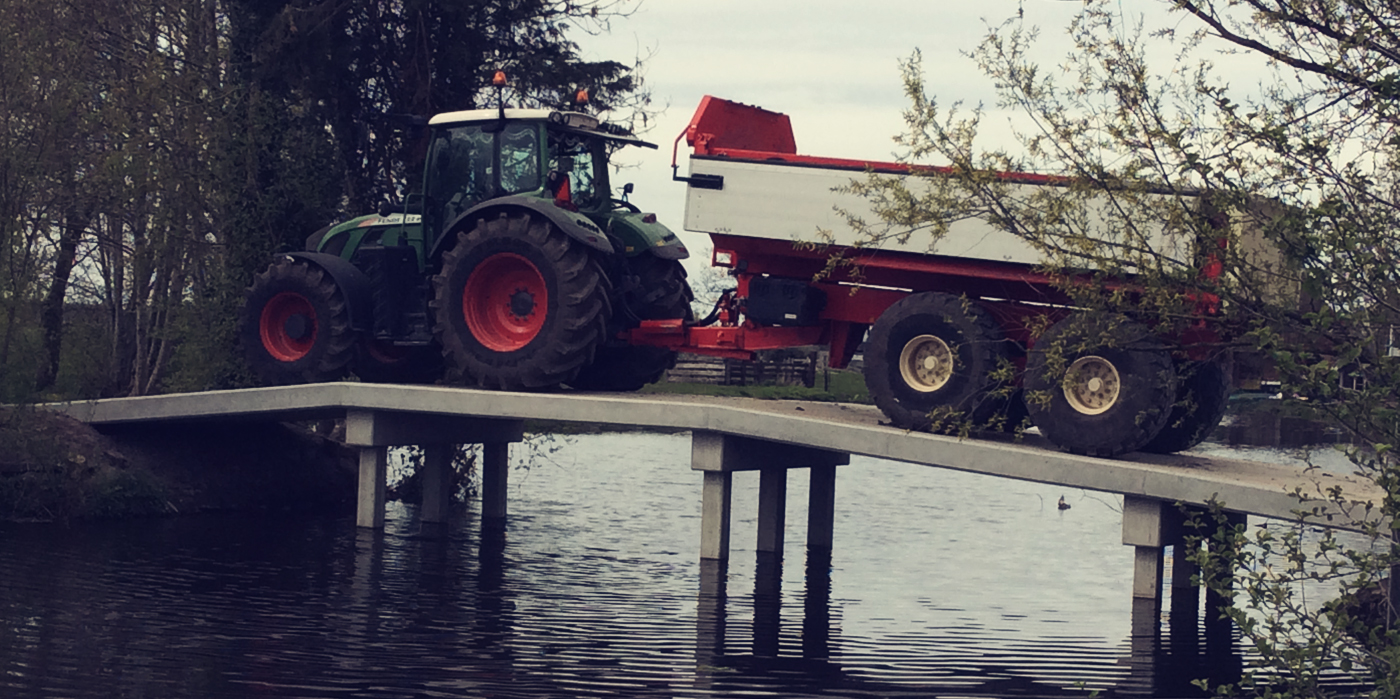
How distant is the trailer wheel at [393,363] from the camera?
15.3m

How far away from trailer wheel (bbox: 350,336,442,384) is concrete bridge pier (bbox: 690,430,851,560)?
3235mm

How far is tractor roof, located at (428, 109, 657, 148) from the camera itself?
46.2 ft

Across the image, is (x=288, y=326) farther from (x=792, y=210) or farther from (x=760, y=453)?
(x=792, y=210)

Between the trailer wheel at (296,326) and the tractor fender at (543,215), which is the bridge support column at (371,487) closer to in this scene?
the trailer wheel at (296,326)

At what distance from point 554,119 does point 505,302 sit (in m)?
1.62

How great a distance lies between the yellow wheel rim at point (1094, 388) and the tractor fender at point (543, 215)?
13.2 ft

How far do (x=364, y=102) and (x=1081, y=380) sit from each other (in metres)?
9.50

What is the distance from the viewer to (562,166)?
47.4ft

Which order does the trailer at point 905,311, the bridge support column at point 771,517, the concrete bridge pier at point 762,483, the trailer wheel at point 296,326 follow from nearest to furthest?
the trailer at point 905,311 → the concrete bridge pier at point 762,483 → the bridge support column at point 771,517 → the trailer wheel at point 296,326

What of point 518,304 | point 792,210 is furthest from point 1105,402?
point 518,304

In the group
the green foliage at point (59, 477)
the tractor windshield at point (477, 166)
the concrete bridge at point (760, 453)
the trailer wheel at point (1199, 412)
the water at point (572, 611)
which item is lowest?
the water at point (572, 611)

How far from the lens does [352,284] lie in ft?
48.4

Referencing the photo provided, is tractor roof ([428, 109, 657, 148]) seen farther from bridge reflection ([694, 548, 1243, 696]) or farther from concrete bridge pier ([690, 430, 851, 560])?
bridge reflection ([694, 548, 1243, 696])

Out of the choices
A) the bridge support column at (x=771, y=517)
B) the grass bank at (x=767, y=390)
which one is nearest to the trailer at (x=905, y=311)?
the bridge support column at (x=771, y=517)
